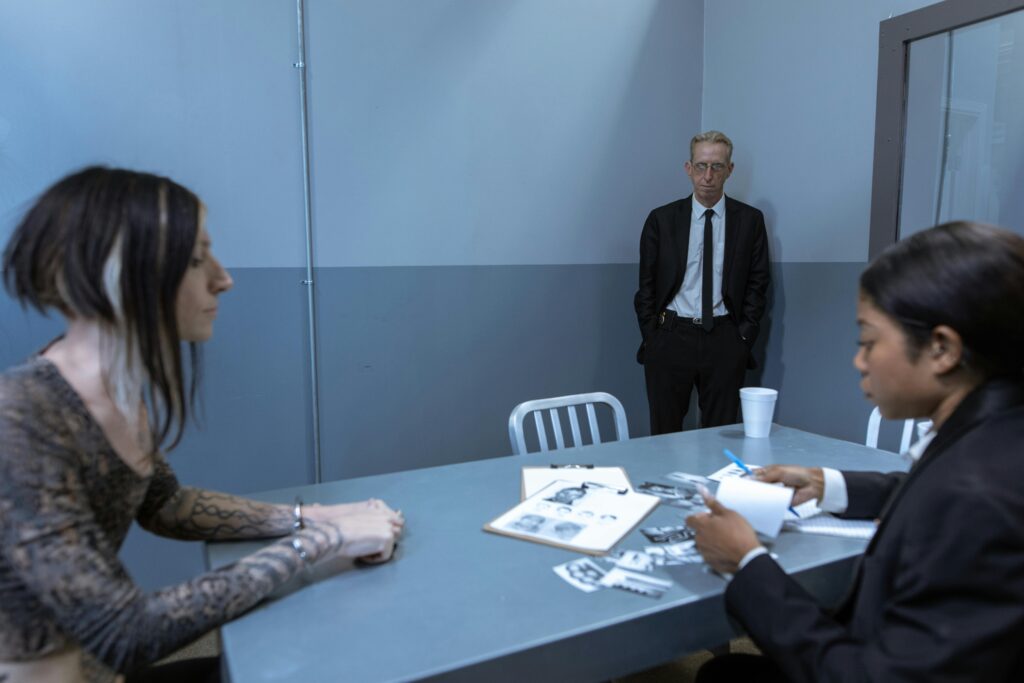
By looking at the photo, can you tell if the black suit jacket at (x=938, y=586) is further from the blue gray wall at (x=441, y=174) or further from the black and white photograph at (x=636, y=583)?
the blue gray wall at (x=441, y=174)

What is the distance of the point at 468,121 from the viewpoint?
307cm

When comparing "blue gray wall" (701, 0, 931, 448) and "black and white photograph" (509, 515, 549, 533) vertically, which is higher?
"blue gray wall" (701, 0, 931, 448)

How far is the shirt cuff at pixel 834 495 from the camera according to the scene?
139cm

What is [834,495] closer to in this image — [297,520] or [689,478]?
[689,478]

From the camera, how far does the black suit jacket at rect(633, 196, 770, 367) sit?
3.14 meters

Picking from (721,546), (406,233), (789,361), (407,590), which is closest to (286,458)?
(406,233)

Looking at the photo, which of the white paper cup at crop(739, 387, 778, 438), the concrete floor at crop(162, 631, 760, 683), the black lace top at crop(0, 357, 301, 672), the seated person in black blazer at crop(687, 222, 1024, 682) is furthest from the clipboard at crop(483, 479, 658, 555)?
the concrete floor at crop(162, 631, 760, 683)

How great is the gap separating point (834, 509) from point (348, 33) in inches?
99.0

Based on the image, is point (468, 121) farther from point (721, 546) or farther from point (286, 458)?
point (721, 546)

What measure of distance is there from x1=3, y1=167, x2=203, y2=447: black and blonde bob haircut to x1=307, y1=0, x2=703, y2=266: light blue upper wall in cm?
187

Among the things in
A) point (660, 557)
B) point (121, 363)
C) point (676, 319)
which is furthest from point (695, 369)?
point (121, 363)

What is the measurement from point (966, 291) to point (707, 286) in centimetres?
230

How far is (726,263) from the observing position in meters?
3.15

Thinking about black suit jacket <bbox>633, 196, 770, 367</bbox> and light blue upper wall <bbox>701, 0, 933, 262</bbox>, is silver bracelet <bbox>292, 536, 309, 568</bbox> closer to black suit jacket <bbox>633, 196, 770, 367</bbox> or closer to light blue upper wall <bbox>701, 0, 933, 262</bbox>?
black suit jacket <bbox>633, 196, 770, 367</bbox>
